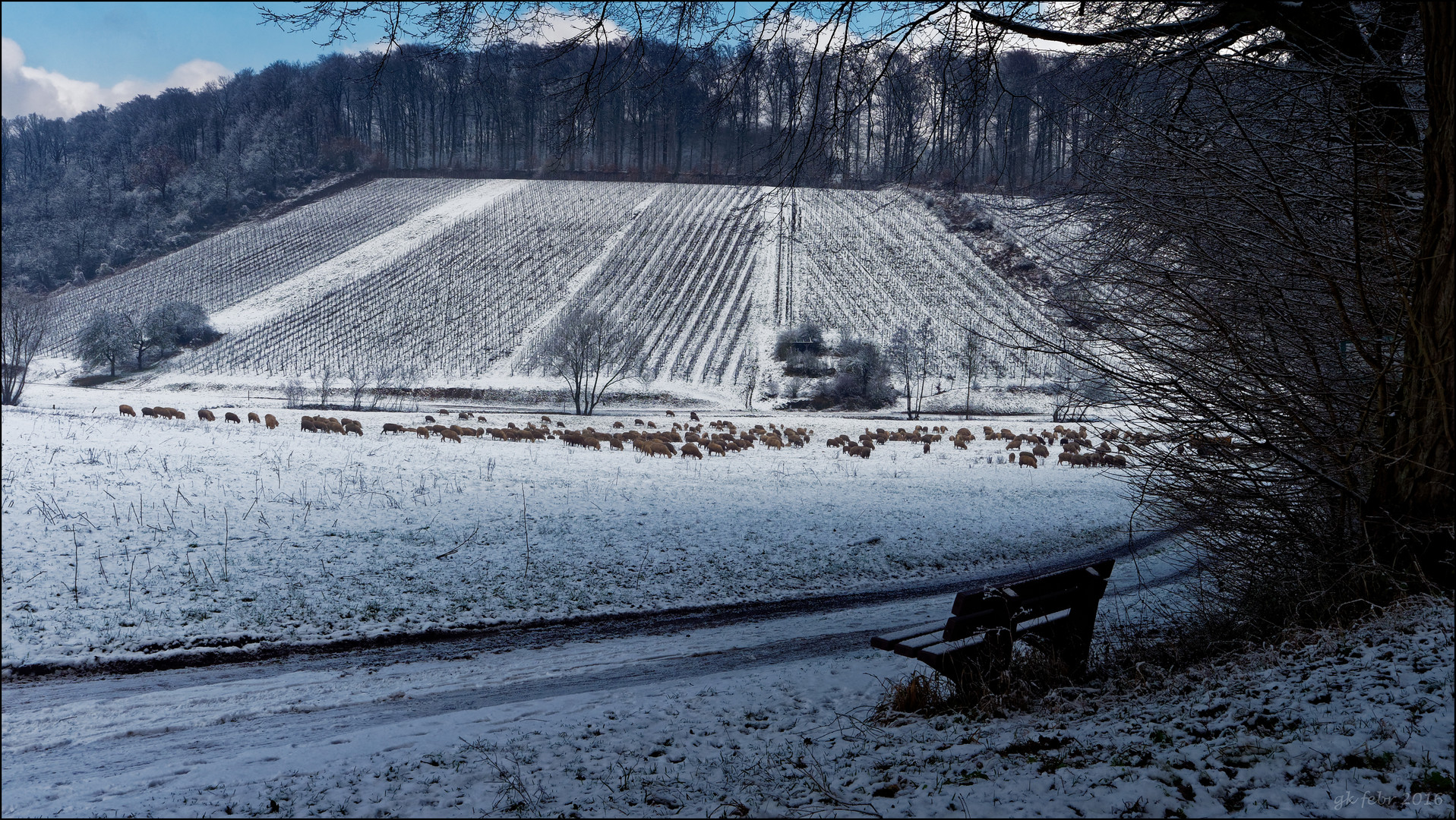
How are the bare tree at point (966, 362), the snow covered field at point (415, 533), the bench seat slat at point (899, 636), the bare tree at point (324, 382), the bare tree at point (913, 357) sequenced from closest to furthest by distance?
the bench seat slat at point (899, 636) < the snow covered field at point (415, 533) < the bare tree at point (324, 382) < the bare tree at point (966, 362) < the bare tree at point (913, 357)

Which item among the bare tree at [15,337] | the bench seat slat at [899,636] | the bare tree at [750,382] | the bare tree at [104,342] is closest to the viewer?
the bench seat slat at [899,636]

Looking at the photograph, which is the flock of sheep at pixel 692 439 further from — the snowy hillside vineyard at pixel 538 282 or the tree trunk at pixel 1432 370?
the snowy hillside vineyard at pixel 538 282

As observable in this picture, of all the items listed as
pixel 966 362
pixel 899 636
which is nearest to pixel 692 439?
pixel 899 636

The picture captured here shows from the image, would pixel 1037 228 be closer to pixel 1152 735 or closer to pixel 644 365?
pixel 1152 735

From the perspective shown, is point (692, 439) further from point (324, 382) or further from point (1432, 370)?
point (324, 382)

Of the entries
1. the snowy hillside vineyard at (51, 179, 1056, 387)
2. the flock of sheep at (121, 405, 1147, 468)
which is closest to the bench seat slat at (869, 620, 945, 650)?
the flock of sheep at (121, 405, 1147, 468)

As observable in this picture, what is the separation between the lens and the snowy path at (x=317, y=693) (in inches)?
187

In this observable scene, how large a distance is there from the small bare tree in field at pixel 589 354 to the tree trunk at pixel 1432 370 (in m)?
37.4

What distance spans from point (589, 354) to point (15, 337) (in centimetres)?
2448

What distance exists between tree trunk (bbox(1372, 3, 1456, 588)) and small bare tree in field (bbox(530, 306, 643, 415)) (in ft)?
123

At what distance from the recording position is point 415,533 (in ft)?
35.5

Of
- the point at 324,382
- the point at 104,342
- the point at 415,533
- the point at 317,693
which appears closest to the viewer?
the point at 317,693

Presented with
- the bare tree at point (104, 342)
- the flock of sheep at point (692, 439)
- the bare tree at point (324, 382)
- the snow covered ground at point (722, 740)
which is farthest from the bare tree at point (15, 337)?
the snow covered ground at point (722, 740)

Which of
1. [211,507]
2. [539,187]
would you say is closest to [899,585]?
[211,507]
